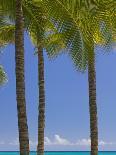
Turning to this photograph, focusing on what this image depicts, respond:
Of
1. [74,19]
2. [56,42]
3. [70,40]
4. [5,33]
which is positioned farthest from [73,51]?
[5,33]

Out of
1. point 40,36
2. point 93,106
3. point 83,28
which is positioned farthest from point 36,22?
point 83,28

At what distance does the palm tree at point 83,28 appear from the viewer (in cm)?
2062

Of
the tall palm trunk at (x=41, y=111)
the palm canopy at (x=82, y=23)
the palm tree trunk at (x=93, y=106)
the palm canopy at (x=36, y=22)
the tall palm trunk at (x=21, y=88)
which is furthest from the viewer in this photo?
the tall palm trunk at (x=41, y=111)

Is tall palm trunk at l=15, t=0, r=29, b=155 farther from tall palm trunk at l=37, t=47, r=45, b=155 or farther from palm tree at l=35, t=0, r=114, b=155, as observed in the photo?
tall palm trunk at l=37, t=47, r=45, b=155

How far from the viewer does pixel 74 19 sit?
71.1 ft

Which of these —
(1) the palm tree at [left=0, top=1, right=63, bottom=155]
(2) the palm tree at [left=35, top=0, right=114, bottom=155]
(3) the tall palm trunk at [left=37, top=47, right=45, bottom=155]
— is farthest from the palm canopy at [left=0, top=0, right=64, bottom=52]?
(2) the palm tree at [left=35, top=0, right=114, bottom=155]

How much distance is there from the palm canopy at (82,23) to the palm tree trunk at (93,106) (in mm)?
1570

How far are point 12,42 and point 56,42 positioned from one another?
244 inches

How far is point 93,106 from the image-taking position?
26266 mm

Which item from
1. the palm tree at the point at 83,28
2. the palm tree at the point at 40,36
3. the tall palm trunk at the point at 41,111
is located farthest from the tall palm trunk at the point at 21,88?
the tall palm trunk at the point at 41,111

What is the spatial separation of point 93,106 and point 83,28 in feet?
18.7

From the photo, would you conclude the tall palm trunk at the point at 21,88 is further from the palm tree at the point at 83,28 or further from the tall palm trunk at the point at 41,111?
the tall palm trunk at the point at 41,111

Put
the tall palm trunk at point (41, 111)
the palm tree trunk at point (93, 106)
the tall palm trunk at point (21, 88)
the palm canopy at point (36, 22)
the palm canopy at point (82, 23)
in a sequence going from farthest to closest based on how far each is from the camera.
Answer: the tall palm trunk at point (41, 111) < the palm canopy at point (36, 22) < the palm tree trunk at point (93, 106) < the tall palm trunk at point (21, 88) < the palm canopy at point (82, 23)

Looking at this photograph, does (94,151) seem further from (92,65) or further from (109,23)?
(109,23)
